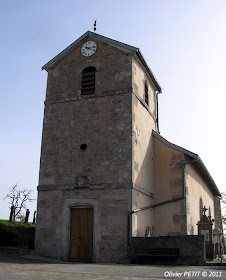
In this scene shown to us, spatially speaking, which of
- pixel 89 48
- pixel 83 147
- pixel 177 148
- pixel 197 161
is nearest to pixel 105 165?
pixel 83 147

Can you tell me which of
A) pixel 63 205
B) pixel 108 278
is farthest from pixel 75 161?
pixel 108 278

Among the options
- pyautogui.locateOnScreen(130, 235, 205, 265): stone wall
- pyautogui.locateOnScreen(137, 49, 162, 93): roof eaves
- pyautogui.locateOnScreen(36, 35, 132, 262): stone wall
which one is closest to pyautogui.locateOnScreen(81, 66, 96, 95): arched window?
pyautogui.locateOnScreen(36, 35, 132, 262): stone wall

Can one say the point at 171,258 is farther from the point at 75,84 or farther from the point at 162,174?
the point at 75,84

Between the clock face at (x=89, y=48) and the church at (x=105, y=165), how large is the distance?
46mm

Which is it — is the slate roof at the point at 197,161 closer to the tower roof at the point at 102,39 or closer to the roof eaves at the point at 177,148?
the roof eaves at the point at 177,148

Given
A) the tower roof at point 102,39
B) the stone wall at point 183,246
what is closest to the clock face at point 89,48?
the tower roof at point 102,39

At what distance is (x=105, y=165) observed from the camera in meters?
12.6

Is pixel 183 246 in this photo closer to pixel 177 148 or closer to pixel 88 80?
pixel 177 148

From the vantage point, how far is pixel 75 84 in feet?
47.0

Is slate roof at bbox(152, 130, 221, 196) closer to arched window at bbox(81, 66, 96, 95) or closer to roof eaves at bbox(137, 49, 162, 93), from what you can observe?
roof eaves at bbox(137, 49, 162, 93)

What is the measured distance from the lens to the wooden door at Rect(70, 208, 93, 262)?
12031mm

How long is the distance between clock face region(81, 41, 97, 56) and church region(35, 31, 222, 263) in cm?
5

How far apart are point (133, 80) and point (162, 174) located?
3.95 meters

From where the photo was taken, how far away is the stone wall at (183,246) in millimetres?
10172
